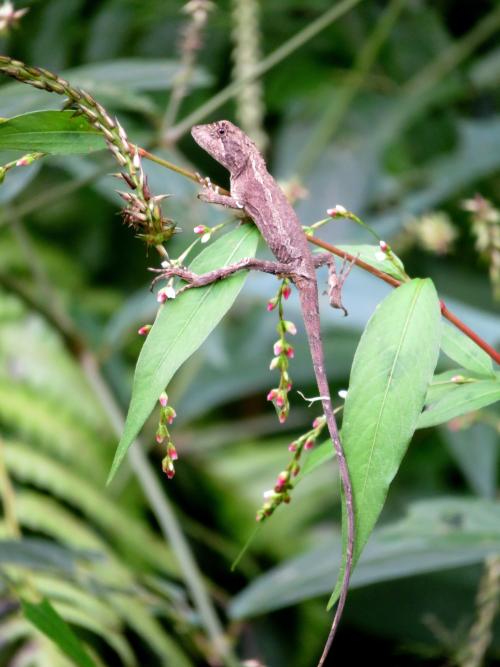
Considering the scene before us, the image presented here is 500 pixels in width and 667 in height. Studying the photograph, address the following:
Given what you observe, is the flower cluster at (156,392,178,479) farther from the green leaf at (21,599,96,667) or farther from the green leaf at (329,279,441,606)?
the green leaf at (21,599,96,667)

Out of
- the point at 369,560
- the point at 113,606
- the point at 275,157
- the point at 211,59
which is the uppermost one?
the point at 211,59

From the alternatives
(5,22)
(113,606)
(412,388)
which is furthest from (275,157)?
(412,388)

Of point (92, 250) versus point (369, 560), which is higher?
point (92, 250)

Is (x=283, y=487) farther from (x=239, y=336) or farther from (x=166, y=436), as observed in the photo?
(x=239, y=336)

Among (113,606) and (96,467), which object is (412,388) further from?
(96,467)

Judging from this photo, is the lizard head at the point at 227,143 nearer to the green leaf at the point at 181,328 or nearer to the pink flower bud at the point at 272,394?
the green leaf at the point at 181,328

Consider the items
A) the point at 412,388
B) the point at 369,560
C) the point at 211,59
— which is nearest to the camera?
the point at 412,388

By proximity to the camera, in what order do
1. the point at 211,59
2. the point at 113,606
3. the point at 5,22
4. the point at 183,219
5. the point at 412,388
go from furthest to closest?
the point at 211,59
the point at 183,219
the point at 113,606
the point at 5,22
the point at 412,388

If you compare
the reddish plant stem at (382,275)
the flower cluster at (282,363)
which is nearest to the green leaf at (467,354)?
the reddish plant stem at (382,275)
